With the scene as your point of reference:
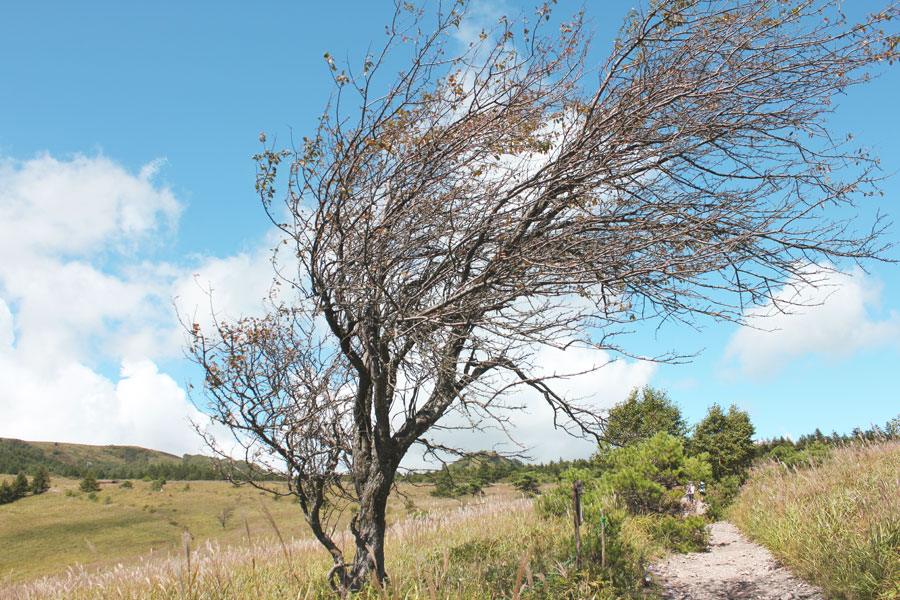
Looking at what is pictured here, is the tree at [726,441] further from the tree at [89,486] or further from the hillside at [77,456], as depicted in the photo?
the hillside at [77,456]

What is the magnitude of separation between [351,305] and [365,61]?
192 centimetres

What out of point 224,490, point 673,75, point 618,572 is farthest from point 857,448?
point 224,490

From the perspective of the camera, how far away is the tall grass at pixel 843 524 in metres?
5.04

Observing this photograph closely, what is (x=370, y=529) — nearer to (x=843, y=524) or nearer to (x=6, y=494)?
(x=843, y=524)

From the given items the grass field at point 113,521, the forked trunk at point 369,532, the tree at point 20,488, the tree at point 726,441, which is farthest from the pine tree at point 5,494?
the forked trunk at point 369,532

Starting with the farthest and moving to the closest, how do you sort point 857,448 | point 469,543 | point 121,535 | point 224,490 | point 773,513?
point 224,490 → point 121,535 → point 857,448 → point 773,513 → point 469,543

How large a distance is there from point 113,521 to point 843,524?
179 feet

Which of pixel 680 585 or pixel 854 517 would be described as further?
pixel 680 585

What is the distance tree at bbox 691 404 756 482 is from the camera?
22.6 metres

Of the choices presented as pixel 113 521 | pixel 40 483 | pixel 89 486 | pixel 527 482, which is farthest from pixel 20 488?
pixel 527 482

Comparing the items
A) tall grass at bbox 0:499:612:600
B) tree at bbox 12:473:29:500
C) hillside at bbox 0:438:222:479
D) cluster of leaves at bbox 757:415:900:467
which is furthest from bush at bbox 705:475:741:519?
hillside at bbox 0:438:222:479

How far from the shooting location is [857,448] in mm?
10758

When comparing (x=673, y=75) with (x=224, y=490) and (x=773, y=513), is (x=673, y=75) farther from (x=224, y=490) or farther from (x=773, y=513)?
(x=224, y=490)

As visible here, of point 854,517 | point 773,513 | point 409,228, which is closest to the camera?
point 409,228
